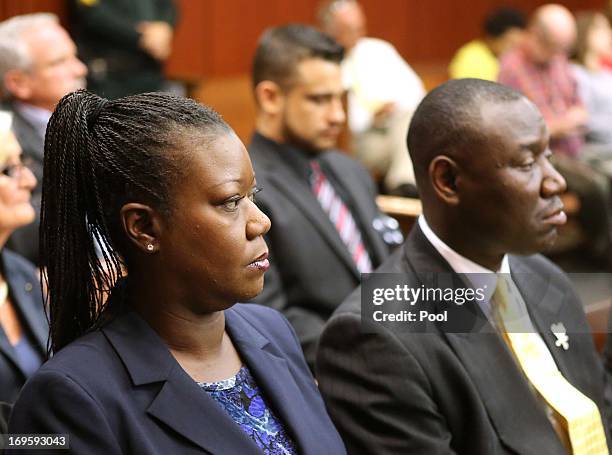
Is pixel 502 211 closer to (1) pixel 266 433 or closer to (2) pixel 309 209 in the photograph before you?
(1) pixel 266 433

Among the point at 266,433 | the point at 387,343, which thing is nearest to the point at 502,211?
the point at 387,343

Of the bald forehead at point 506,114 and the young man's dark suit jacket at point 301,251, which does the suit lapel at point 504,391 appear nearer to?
the bald forehead at point 506,114

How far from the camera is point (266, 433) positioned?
1586 millimetres

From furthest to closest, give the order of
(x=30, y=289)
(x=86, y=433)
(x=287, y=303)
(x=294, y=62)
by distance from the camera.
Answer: (x=294, y=62)
(x=287, y=303)
(x=30, y=289)
(x=86, y=433)

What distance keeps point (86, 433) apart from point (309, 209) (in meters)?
1.74

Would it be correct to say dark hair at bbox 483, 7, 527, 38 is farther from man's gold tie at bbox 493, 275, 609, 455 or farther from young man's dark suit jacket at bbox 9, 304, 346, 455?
young man's dark suit jacket at bbox 9, 304, 346, 455

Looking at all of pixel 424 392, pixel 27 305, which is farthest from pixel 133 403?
pixel 27 305

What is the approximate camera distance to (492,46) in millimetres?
7121

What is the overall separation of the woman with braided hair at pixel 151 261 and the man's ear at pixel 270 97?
174cm

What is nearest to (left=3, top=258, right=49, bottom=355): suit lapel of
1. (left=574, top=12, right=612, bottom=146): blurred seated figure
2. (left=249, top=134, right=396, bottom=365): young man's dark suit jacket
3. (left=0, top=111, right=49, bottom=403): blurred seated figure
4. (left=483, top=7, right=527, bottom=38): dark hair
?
(left=0, top=111, right=49, bottom=403): blurred seated figure

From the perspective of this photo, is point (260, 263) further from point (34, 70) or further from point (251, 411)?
point (34, 70)

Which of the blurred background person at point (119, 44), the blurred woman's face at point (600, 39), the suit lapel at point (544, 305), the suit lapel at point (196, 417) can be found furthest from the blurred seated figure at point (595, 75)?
the suit lapel at point (196, 417)

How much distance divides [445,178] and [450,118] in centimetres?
13

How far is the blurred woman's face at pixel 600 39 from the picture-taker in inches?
270
